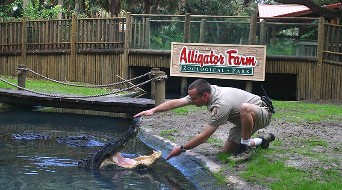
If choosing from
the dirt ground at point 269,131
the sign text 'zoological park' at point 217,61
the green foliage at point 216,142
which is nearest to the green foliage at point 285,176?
the dirt ground at point 269,131

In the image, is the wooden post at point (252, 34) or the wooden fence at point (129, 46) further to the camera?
the wooden post at point (252, 34)

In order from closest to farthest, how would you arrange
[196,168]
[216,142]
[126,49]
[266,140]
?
1. [196,168]
2. [266,140]
3. [216,142]
4. [126,49]

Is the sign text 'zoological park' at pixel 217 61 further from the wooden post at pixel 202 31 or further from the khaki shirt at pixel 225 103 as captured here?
the khaki shirt at pixel 225 103

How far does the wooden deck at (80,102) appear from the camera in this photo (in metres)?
13.8

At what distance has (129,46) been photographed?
19.9 m

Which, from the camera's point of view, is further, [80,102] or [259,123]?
[80,102]

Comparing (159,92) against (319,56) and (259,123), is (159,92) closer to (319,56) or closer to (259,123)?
(259,123)

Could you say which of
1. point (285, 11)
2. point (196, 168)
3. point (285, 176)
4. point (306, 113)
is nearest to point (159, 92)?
point (306, 113)

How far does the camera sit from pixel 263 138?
814 cm

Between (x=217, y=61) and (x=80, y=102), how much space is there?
19.2ft

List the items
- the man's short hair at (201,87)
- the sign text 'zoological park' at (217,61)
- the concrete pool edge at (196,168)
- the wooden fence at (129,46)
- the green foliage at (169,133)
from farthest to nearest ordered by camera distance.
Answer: the sign text 'zoological park' at (217,61) < the wooden fence at (129,46) < the green foliage at (169,133) < the concrete pool edge at (196,168) < the man's short hair at (201,87)

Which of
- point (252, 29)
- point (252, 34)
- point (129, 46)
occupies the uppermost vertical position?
point (252, 29)

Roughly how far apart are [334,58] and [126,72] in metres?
6.79

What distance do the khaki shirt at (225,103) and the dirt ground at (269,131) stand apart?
65 cm
